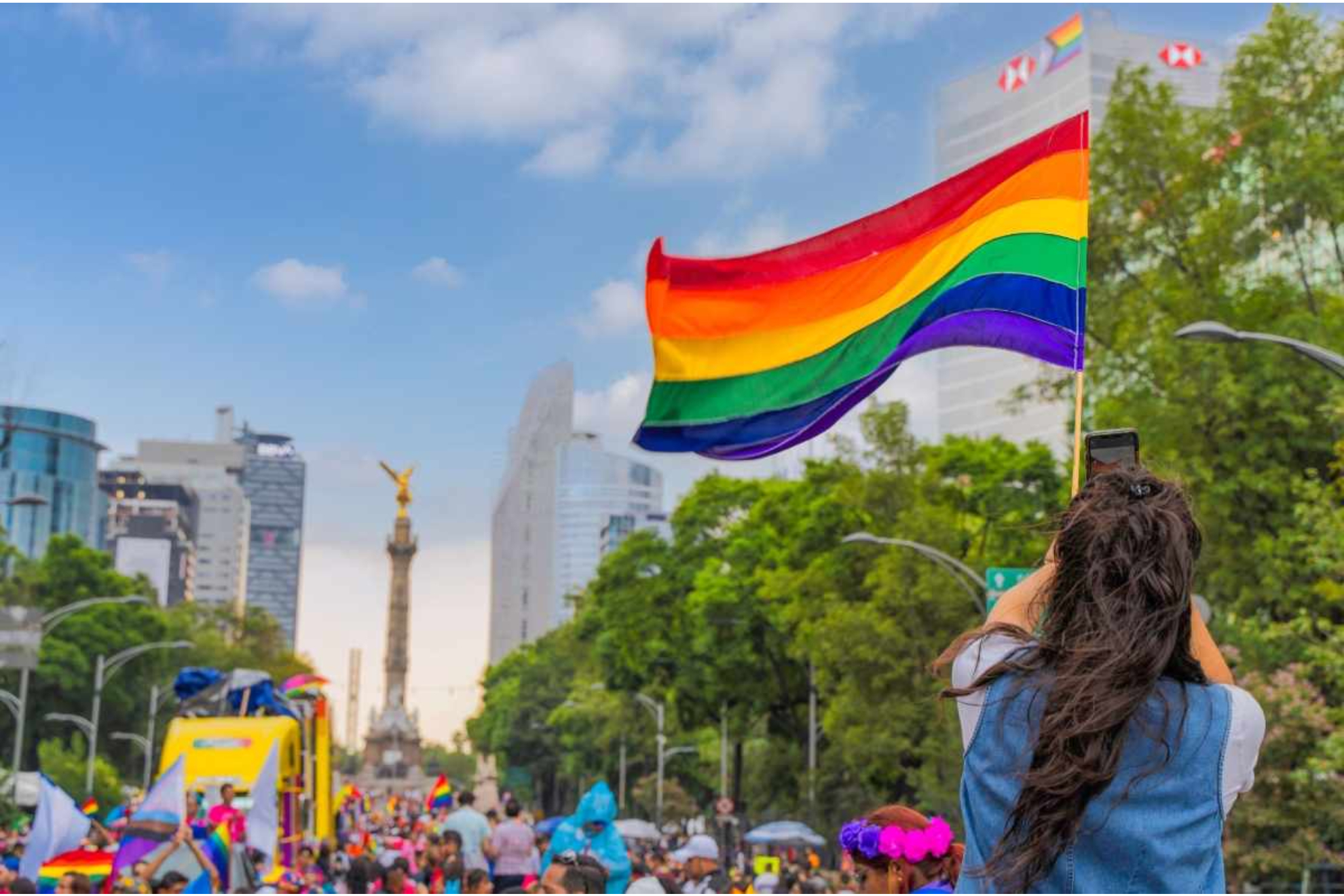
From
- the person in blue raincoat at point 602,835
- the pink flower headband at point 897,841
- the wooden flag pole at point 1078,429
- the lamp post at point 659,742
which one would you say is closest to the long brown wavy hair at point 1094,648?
the wooden flag pole at point 1078,429

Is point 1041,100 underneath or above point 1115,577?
above

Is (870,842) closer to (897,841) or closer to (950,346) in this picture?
(897,841)

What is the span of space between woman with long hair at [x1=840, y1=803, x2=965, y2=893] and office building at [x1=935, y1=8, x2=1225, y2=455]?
12929 cm

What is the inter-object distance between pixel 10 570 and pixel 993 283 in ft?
305

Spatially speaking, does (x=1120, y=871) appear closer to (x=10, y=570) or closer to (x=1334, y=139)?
(x=1334, y=139)

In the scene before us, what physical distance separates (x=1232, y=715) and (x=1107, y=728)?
0.72ft

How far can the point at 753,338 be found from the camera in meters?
9.05

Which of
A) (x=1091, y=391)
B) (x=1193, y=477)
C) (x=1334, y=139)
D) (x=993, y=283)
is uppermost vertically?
(x=1334, y=139)

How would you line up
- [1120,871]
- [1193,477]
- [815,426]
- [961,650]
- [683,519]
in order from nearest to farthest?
1. [1120,871]
2. [961,650]
3. [815,426]
4. [1193,477]
5. [683,519]

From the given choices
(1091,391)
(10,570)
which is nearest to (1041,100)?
(10,570)

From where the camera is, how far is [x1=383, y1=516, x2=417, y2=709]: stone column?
13250 cm

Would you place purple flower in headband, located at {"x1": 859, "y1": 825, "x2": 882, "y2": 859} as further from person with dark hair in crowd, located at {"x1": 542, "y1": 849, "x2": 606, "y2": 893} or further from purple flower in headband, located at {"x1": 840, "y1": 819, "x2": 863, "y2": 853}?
person with dark hair in crowd, located at {"x1": 542, "y1": 849, "x2": 606, "y2": 893}

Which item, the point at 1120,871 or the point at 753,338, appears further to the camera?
the point at 753,338

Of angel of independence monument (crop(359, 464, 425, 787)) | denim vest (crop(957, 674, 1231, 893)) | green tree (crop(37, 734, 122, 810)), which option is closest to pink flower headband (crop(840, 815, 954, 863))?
denim vest (crop(957, 674, 1231, 893))
